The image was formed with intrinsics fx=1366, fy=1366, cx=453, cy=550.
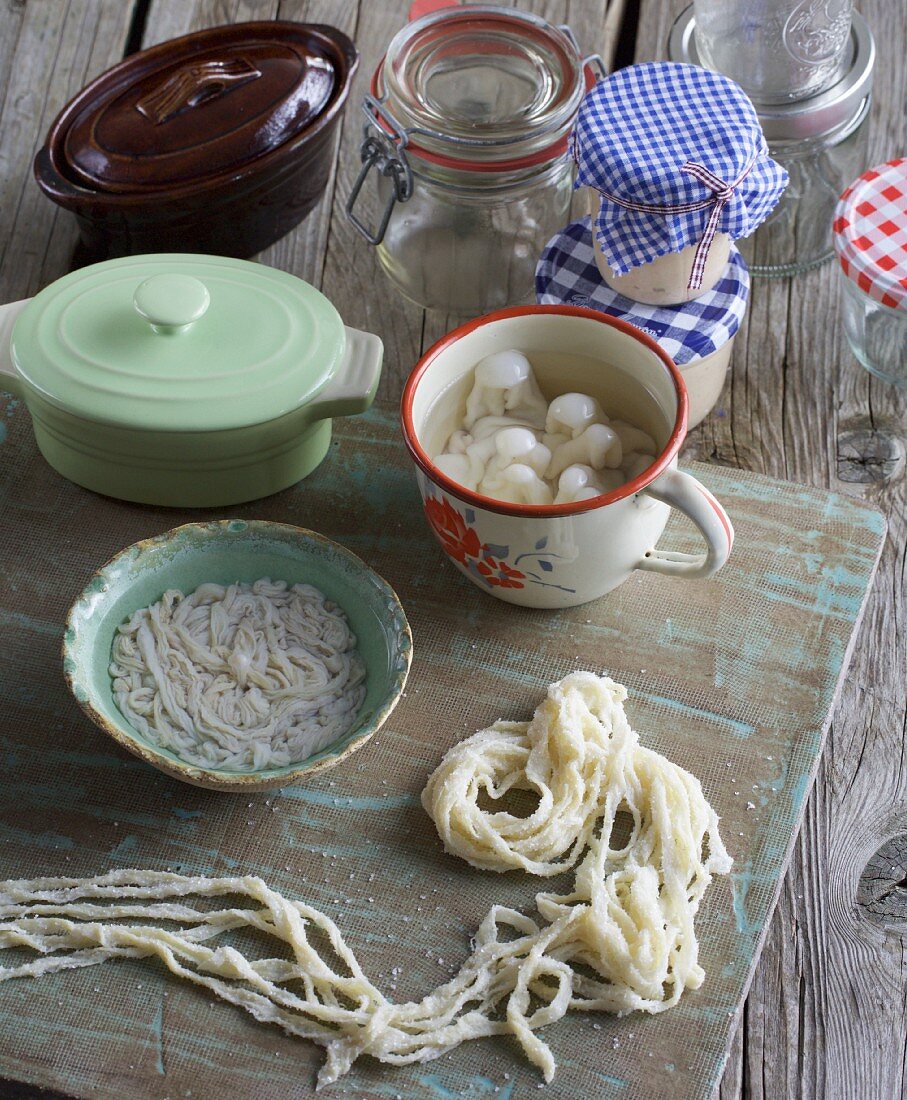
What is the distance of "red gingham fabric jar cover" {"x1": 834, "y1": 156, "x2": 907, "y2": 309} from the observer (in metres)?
1.41

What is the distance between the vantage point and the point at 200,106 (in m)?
1.53

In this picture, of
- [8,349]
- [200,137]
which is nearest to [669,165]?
[200,137]

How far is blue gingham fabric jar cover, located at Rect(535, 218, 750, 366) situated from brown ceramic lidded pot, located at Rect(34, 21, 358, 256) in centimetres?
33

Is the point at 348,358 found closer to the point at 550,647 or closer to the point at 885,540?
the point at 550,647

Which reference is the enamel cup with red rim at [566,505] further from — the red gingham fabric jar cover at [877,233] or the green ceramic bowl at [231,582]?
the red gingham fabric jar cover at [877,233]

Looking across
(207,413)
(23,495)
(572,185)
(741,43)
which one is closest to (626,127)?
(572,185)

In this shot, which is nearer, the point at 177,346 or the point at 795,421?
the point at 177,346

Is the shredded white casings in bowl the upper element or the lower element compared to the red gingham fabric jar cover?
lower

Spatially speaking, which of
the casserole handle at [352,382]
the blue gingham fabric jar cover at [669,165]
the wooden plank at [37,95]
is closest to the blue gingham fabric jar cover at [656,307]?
the blue gingham fabric jar cover at [669,165]

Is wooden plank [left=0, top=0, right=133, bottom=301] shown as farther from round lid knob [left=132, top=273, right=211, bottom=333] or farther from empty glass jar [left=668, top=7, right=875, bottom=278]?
empty glass jar [left=668, top=7, right=875, bottom=278]

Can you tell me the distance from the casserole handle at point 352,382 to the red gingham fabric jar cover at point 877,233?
508mm

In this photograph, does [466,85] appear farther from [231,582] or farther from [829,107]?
[231,582]

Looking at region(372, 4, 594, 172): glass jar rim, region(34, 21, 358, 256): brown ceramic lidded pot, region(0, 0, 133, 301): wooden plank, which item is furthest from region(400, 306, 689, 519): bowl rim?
region(0, 0, 133, 301): wooden plank

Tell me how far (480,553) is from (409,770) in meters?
0.21
